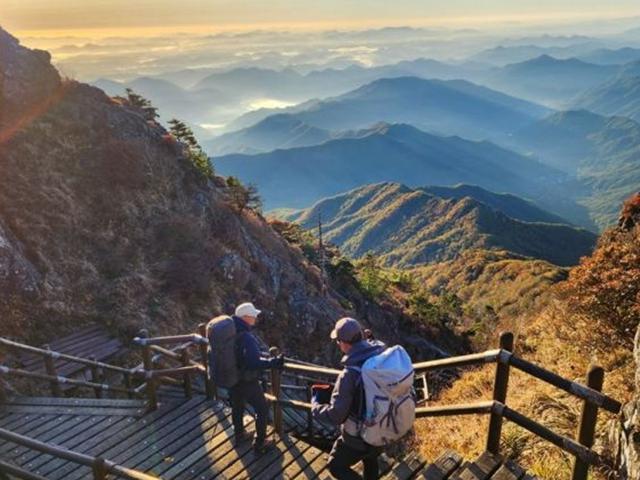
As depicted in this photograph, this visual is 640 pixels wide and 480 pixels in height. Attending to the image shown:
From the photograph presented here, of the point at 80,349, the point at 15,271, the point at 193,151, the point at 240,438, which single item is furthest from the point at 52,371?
the point at 193,151

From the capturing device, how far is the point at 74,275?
58.3 ft

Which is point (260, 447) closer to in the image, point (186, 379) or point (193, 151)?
point (186, 379)

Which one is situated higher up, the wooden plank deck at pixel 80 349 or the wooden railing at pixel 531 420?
the wooden railing at pixel 531 420

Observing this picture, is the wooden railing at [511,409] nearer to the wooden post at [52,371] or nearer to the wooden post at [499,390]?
the wooden post at [499,390]

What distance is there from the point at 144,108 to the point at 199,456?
29977 millimetres

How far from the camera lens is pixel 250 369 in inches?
289

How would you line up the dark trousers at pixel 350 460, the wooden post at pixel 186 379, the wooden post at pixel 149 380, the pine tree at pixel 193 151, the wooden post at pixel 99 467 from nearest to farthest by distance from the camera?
the wooden post at pixel 99 467 → the dark trousers at pixel 350 460 → the wooden post at pixel 149 380 → the wooden post at pixel 186 379 → the pine tree at pixel 193 151

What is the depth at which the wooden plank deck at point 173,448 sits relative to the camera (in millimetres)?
6254

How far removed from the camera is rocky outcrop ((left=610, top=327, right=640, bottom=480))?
455cm

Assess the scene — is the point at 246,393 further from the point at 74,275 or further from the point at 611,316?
the point at 74,275

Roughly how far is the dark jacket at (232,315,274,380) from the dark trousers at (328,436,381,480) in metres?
1.83

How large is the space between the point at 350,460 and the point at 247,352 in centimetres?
220

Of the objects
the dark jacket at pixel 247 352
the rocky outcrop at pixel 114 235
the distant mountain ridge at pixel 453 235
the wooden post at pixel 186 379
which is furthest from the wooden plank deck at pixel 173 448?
the distant mountain ridge at pixel 453 235

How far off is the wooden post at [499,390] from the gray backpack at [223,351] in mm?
3429
